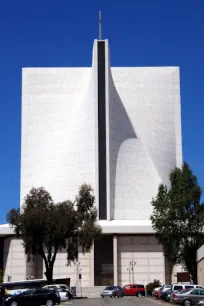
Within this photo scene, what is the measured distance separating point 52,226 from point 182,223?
11.0 meters

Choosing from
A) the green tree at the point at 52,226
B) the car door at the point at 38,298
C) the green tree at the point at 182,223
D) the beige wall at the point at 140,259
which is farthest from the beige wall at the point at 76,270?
the car door at the point at 38,298

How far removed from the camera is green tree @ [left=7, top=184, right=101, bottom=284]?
1935 inches

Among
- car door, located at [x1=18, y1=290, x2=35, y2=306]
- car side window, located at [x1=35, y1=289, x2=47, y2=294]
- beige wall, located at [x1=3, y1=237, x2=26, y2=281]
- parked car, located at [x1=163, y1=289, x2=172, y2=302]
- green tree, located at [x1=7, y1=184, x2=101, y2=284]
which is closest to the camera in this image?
car door, located at [x1=18, y1=290, x2=35, y2=306]

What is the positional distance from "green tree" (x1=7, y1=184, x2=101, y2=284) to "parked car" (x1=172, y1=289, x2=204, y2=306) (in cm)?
1658

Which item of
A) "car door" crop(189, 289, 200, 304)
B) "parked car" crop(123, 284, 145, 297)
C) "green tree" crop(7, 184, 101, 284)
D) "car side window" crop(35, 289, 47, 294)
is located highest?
"green tree" crop(7, 184, 101, 284)

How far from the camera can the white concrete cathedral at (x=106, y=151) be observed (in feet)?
234

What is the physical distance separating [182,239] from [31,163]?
37994 mm

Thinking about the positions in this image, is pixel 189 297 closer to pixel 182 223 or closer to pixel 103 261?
pixel 182 223

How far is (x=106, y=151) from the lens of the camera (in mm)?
76438

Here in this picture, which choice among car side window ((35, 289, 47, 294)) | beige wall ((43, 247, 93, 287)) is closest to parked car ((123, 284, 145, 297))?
beige wall ((43, 247, 93, 287))

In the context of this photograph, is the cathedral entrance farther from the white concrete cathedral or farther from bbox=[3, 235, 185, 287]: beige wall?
bbox=[3, 235, 185, 287]: beige wall

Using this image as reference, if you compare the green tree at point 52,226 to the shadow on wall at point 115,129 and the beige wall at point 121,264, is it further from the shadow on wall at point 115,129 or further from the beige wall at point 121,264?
the shadow on wall at point 115,129

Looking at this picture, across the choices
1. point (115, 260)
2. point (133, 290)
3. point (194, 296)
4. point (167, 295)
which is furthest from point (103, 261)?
point (194, 296)

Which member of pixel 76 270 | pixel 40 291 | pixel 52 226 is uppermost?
pixel 52 226
